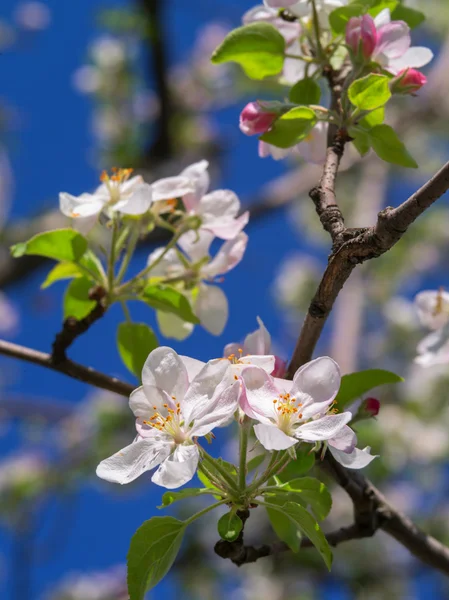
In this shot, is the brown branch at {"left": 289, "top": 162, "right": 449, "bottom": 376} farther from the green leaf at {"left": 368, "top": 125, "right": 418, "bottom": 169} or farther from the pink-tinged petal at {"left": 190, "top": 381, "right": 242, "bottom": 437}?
the green leaf at {"left": 368, "top": 125, "right": 418, "bottom": 169}

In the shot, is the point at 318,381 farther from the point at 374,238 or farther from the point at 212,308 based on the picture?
the point at 212,308

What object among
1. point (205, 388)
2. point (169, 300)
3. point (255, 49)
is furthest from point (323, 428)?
point (255, 49)

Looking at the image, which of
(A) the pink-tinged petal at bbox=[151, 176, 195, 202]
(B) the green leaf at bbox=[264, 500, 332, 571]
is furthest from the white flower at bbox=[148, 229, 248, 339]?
(B) the green leaf at bbox=[264, 500, 332, 571]

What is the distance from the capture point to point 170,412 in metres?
0.87

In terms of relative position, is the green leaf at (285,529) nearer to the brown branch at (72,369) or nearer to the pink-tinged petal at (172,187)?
the brown branch at (72,369)

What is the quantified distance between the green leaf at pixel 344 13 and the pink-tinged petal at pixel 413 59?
3.5 inches

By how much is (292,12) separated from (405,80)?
0.71 ft

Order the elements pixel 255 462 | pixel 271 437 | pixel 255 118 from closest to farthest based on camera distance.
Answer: pixel 271 437 < pixel 255 462 < pixel 255 118

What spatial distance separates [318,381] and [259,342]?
111 millimetres

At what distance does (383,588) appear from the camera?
14.1 feet

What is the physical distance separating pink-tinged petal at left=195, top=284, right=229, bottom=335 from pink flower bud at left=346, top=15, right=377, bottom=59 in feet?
1.37

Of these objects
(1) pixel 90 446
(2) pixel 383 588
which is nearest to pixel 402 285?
(2) pixel 383 588

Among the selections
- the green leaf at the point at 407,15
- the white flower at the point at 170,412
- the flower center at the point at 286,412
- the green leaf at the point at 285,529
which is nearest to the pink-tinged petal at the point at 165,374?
the white flower at the point at 170,412

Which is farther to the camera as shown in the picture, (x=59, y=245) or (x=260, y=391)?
(x=59, y=245)
